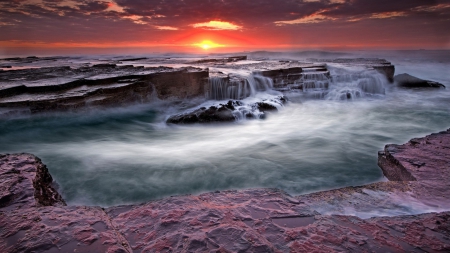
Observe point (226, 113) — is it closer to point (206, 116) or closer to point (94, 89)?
point (206, 116)

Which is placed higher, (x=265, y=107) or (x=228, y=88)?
(x=228, y=88)

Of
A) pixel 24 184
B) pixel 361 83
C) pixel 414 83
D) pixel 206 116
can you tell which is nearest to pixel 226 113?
pixel 206 116

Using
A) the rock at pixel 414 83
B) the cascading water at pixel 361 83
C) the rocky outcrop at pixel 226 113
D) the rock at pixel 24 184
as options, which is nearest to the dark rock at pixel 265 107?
the rocky outcrop at pixel 226 113

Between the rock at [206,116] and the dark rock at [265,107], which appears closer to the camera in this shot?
the rock at [206,116]

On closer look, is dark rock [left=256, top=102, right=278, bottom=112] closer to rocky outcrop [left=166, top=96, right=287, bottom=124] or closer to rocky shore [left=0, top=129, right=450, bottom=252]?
rocky outcrop [left=166, top=96, right=287, bottom=124]

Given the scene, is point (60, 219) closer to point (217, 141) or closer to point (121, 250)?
point (121, 250)

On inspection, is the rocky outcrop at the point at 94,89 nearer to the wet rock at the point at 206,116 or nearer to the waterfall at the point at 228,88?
the waterfall at the point at 228,88

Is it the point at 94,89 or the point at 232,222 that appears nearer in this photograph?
the point at 232,222

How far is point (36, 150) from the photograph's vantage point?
16.4ft

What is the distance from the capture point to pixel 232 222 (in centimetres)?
192

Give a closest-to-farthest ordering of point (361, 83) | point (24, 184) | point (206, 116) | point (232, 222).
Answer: point (232, 222) < point (24, 184) < point (206, 116) < point (361, 83)

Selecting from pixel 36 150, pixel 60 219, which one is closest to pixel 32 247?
pixel 60 219

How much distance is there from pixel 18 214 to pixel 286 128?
6182 millimetres

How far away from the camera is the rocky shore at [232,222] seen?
5.49 ft
